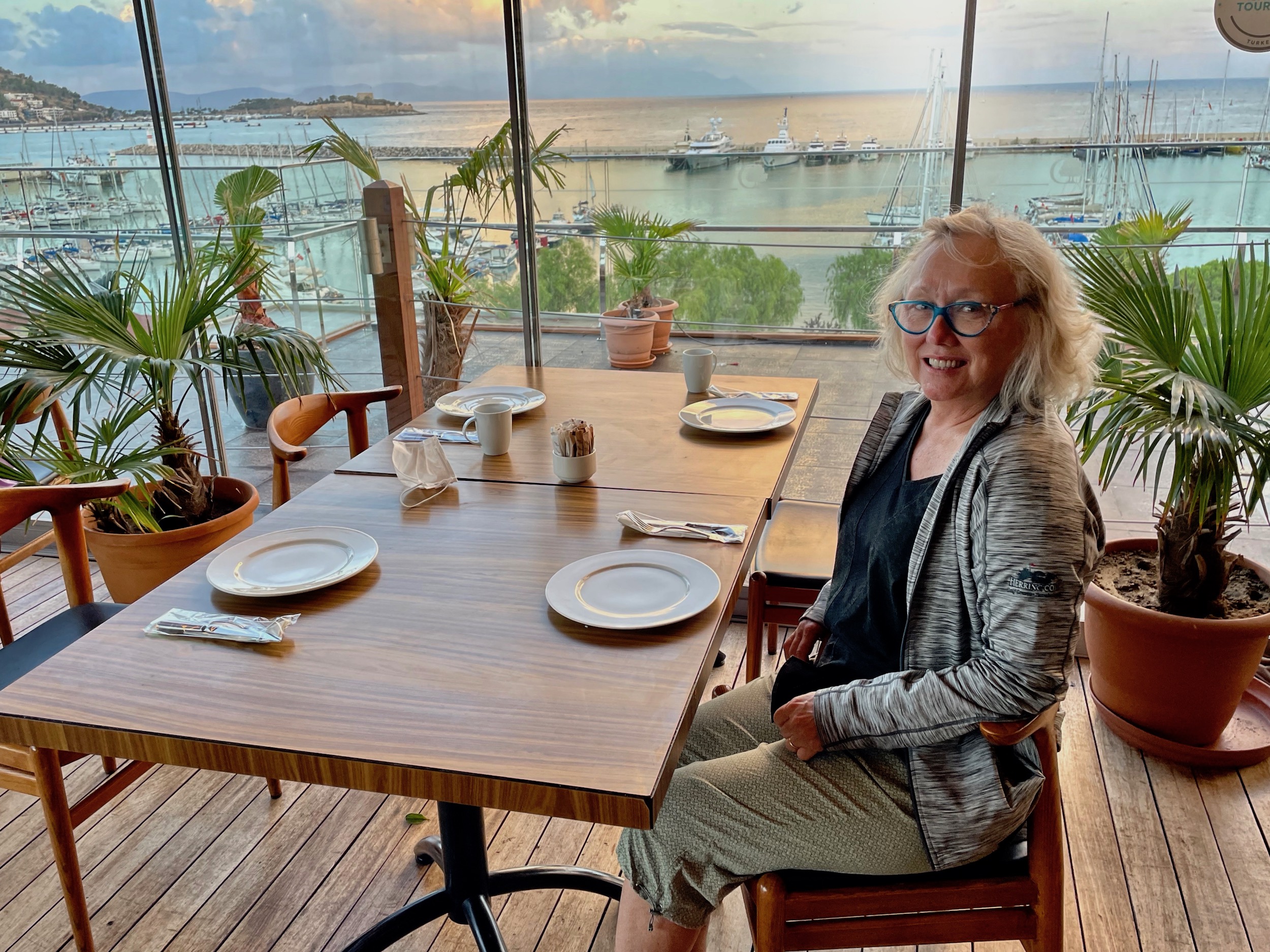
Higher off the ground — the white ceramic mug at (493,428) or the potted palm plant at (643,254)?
the potted palm plant at (643,254)

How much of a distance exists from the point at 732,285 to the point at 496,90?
96cm

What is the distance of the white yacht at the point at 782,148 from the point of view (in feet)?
9.51

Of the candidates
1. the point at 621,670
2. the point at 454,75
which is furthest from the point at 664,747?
the point at 454,75

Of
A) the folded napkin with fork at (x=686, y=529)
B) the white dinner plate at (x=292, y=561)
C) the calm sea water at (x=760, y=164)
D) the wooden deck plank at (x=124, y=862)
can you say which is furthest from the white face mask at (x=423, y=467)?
the calm sea water at (x=760, y=164)

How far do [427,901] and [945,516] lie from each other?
4.00ft

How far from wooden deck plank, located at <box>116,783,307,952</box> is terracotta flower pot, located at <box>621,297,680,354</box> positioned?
5.52 feet

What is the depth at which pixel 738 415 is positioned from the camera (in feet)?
7.66

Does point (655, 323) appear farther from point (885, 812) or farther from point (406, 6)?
point (885, 812)

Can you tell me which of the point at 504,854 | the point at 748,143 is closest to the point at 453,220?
the point at 748,143

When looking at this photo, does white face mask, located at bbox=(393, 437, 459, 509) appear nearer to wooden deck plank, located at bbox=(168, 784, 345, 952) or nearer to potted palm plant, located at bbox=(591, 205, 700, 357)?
wooden deck plank, located at bbox=(168, 784, 345, 952)

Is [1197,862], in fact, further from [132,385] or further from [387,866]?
[132,385]

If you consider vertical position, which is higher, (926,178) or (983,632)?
(926,178)

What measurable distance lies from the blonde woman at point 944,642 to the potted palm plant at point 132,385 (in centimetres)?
167

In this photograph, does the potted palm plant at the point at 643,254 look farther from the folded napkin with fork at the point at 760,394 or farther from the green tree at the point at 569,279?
the folded napkin with fork at the point at 760,394
